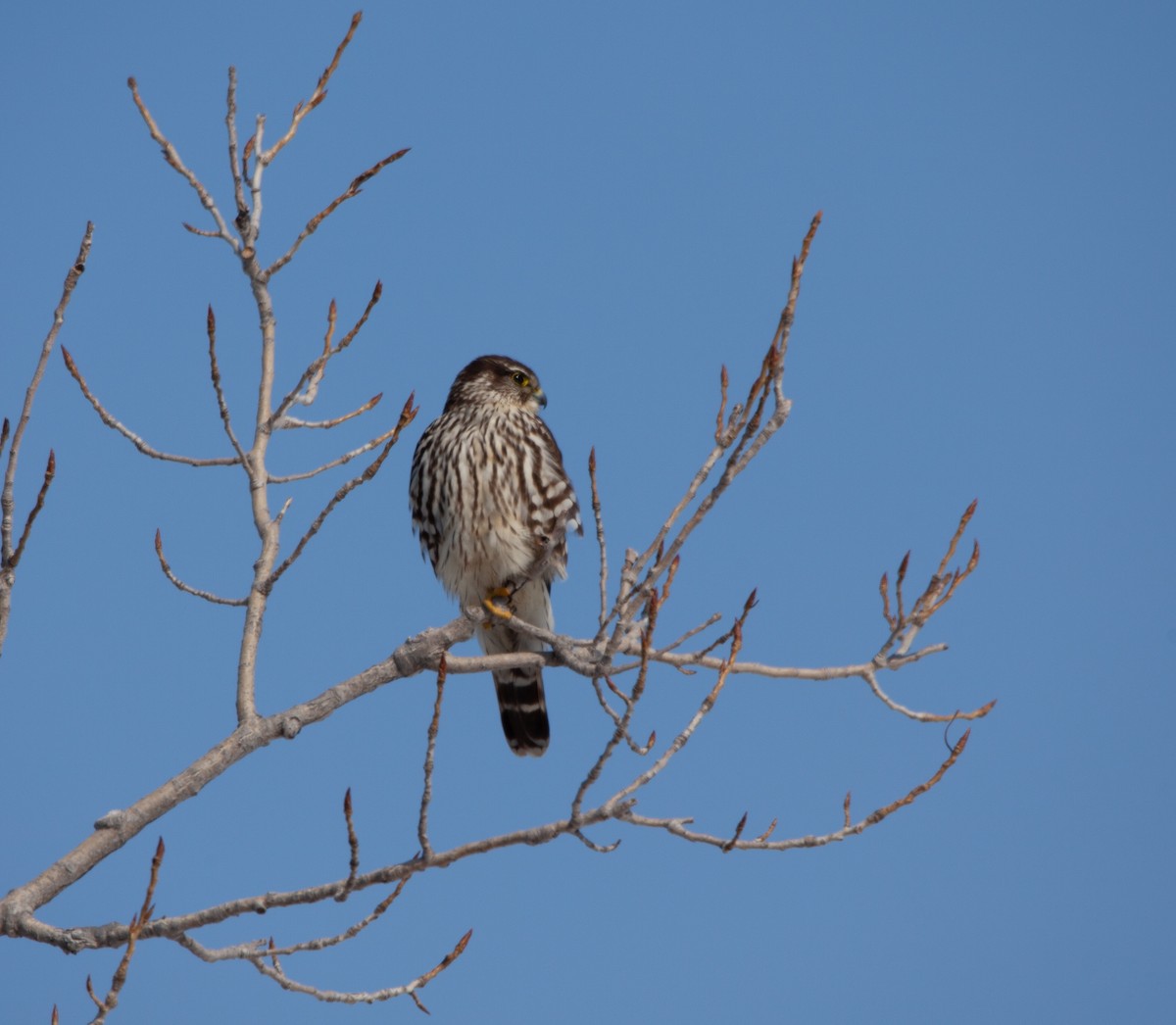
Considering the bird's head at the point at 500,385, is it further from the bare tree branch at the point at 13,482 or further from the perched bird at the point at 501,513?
the bare tree branch at the point at 13,482

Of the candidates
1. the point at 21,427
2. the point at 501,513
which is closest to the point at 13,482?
the point at 21,427

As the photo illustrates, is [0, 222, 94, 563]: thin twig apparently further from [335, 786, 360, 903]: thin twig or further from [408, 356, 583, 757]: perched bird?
[408, 356, 583, 757]: perched bird

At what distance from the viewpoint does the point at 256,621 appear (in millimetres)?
3615

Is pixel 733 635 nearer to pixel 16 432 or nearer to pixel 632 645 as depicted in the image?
pixel 632 645

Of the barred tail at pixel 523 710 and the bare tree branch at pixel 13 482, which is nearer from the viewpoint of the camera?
the bare tree branch at pixel 13 482

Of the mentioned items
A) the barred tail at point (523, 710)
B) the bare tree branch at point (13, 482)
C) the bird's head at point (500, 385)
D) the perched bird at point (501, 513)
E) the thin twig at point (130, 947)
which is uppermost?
the bird's head at point (500, 385)

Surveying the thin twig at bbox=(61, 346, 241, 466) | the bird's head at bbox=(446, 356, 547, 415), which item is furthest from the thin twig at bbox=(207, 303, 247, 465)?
the bird's head at bbox=(446, 356, 547, 415)

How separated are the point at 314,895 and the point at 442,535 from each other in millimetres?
2703

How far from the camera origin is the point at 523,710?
5930mm

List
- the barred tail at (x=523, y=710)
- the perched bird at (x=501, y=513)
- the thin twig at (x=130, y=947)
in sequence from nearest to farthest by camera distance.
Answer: the thin twig at (x=130, y=947), the perched bird at (x=501, y=513), the barred tail at (x=523, y=710)

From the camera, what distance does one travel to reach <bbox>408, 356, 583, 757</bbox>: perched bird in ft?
17.5

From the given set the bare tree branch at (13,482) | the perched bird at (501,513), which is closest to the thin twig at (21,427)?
the bare tree branch at (13,482)

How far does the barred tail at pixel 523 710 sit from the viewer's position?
233 inches

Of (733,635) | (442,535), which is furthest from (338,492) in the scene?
(442,535)
